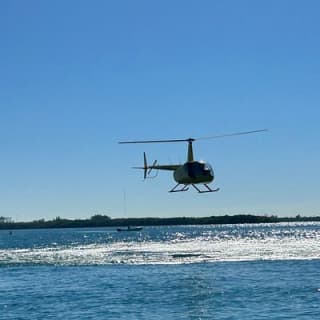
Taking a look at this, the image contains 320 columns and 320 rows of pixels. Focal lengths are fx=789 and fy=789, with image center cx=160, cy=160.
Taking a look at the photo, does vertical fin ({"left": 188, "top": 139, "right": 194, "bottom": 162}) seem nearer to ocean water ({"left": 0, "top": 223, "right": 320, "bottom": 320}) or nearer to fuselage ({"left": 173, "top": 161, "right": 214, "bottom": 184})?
fuselage ({"left": 173, "top": 161, "right": 214, "bottom": 184})

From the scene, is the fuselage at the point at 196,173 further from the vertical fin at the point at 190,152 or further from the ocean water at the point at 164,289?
the ocean water at the point at 164,289

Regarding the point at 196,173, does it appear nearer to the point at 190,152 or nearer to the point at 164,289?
the point at 190,152

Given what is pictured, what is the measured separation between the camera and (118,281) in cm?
7950

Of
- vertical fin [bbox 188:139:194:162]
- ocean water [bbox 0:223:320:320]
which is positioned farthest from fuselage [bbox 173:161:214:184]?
ocean water [bbox 0:223:320:320]

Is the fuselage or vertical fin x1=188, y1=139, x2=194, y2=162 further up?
vertical fin x1=188, y1=139, x2=194, y2=162

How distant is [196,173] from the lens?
50.9 metres

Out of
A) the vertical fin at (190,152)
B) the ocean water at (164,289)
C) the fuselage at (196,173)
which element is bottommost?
the ocean water at (164,289)

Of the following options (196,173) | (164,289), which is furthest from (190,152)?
(164,289)

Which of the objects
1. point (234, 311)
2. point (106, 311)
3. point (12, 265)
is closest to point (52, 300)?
point (106, 311)

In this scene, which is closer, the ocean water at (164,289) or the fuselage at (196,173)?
the fuselage at (196,173)

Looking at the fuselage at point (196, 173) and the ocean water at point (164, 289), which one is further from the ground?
the fuselage at point (196, 173)

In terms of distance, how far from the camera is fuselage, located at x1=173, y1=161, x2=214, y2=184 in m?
50.9

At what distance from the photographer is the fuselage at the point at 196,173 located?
167 feet

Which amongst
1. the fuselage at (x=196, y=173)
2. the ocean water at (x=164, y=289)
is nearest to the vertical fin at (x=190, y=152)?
the fuselage at (x=196, y=173)
